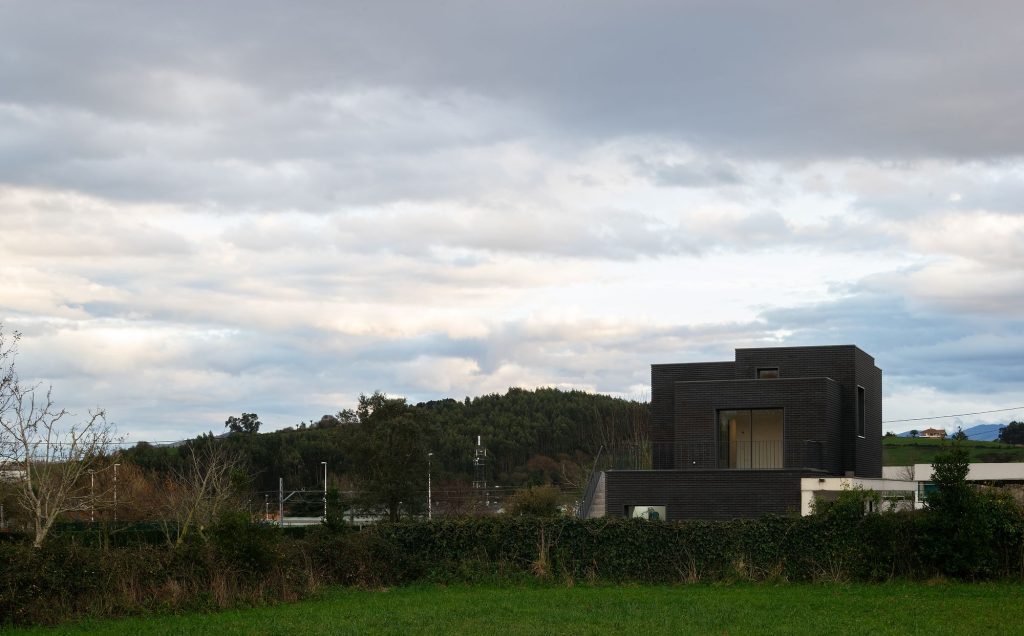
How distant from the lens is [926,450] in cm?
8650

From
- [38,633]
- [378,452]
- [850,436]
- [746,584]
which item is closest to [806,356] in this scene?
[850,436]

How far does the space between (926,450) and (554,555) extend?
72.5 meters

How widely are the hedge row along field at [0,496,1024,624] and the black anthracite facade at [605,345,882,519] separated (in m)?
10.8

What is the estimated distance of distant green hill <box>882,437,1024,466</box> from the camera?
3049 inches

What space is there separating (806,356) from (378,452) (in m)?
16.1

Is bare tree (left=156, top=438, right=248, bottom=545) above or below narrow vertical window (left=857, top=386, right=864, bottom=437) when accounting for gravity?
below

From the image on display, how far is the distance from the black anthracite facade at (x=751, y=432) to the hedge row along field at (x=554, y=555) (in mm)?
10812

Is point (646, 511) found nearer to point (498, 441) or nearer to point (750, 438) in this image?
point (750, 438)

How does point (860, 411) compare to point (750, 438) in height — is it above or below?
above

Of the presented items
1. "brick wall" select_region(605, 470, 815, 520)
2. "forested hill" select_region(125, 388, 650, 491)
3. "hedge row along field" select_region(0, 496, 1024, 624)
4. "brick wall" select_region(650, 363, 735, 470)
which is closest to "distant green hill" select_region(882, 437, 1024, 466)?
"forested hill" select_region(125, 388, 650, 491)

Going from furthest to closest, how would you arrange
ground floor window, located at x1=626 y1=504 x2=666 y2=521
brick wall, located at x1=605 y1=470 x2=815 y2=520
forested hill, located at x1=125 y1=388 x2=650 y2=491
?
forested hill, located at x1=125 y1=388 x2=650 y2=491 < ground floor window, located at x1=626 y1=504 x2=666 y2=521 < brick wall, located at x1=605 y1=470 x2=815 y2=520

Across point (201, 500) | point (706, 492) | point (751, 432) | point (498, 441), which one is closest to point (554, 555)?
point (706, 492)

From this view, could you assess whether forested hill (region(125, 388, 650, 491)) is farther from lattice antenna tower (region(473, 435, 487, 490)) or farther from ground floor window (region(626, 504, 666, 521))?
ground floor window (region(626, 504, 666, 521))

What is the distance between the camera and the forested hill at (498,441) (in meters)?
68.2
